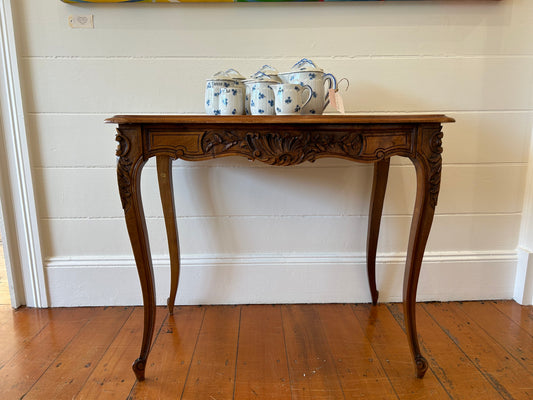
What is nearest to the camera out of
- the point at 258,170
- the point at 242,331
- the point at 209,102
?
the point at 209,102

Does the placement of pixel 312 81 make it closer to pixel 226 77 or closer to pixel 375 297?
pixel 226 77

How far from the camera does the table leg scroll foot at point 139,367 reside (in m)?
0.99

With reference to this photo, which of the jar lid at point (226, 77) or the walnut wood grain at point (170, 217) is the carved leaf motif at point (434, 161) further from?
the walnut wood grain at point (170, 217)

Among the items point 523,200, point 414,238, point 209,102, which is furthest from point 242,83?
point 523,200

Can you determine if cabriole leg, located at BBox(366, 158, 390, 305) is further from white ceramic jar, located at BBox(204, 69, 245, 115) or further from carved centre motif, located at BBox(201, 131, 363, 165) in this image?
white ceramic jar, located at BBox(204, 69, 245, 115)

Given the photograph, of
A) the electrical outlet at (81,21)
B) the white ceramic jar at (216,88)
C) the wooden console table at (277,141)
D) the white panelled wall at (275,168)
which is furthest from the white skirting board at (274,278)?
the electrical outlet at (81,21)

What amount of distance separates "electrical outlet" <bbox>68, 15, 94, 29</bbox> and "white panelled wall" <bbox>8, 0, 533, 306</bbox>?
0.02 meters

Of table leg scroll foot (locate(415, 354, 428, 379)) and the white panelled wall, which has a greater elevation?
the white panelled wall

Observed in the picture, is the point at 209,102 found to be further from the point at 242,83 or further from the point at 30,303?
the point at 30,303

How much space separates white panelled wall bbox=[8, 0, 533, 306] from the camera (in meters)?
1.26

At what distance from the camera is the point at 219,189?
1.38 m

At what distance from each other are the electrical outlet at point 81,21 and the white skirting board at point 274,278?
2.82 feet

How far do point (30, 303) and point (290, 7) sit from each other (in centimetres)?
151

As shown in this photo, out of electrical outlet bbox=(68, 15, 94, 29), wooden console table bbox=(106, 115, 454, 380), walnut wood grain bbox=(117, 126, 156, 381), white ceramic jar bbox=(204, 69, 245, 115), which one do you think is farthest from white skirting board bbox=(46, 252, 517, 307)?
electrical outlet bbox=(68, 15, 94, 29)
